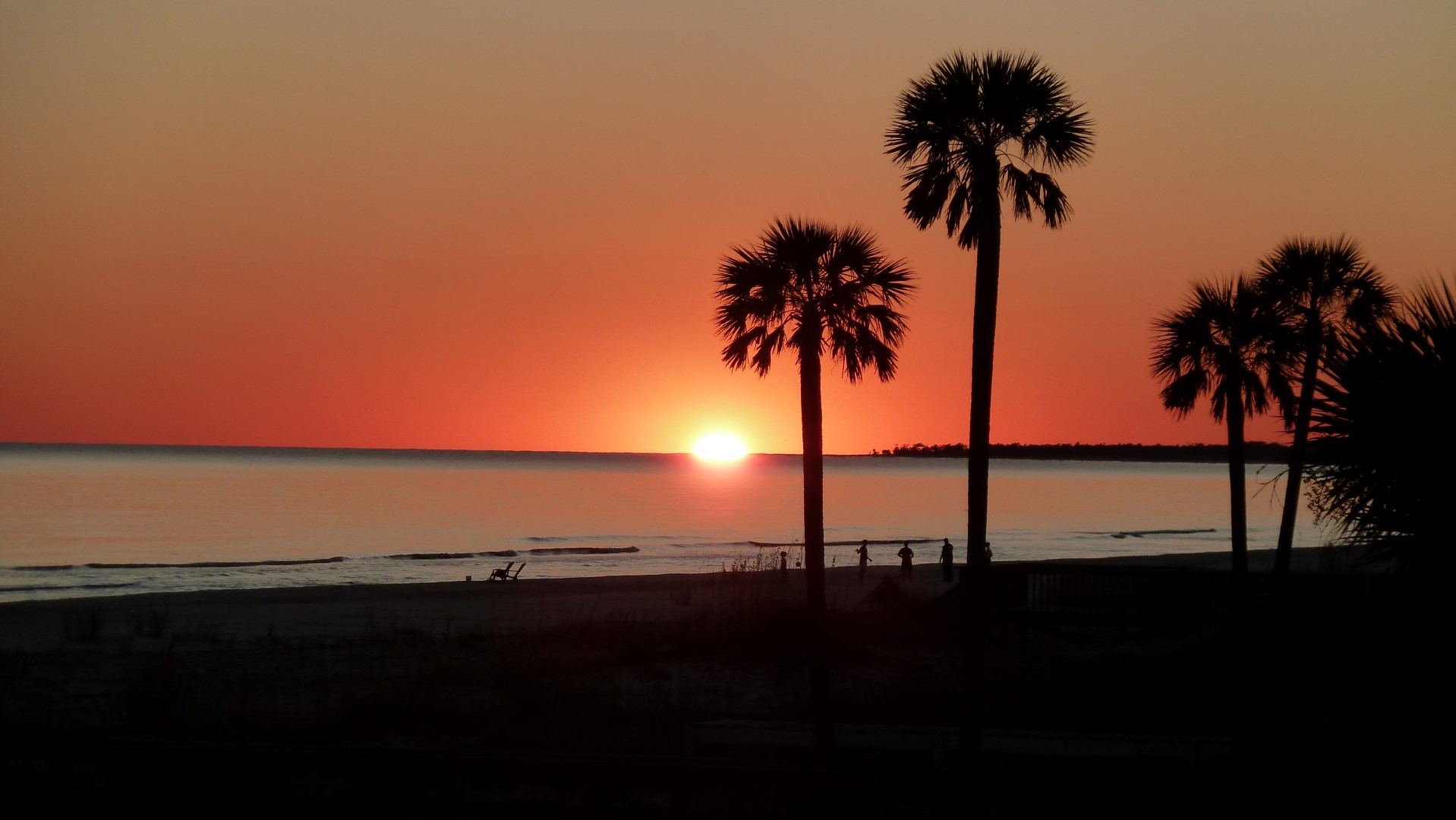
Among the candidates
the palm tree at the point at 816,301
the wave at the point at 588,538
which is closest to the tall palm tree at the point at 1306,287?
the palm tree at the point at 816,301

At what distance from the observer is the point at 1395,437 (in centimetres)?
895

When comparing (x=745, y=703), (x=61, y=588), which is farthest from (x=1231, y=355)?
(x=61, y=588)

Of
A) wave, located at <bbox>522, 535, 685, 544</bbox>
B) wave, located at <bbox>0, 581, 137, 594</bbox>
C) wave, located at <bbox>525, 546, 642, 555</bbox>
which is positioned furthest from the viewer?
wave, located at <bbox>522, 535, 685, 544</bbox>

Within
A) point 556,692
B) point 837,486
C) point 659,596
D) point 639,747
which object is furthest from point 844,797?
point 837,486

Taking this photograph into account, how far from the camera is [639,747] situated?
13945mm

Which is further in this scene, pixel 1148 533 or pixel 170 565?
pixel 1148 533

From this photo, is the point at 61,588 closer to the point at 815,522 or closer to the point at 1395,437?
the point at 815,522

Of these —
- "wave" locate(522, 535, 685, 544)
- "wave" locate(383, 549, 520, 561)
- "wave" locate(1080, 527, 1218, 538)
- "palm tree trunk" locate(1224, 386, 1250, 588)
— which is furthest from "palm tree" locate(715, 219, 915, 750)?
"wave" locate(1080, 527, 1218, 538)

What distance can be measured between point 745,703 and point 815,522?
3.20m

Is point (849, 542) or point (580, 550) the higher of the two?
point (849, 542)

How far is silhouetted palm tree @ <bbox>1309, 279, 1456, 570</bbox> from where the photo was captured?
855 cm

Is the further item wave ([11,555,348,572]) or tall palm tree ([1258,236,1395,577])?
wave ([11,555,348,572])

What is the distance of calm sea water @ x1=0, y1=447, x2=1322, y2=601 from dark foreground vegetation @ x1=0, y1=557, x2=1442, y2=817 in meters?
5.55

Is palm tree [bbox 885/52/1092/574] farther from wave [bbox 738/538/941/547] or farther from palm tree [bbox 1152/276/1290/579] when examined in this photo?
wave [bbox 738/538/941/547]
